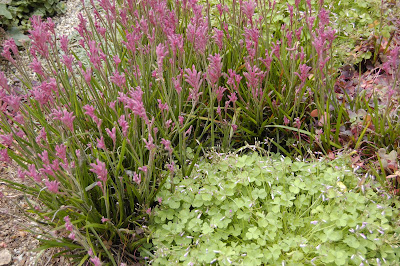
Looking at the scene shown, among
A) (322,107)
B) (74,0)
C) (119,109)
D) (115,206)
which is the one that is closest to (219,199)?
(115,206)

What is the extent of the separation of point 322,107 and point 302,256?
1.12 m

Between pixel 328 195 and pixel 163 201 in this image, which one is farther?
pixel 163 201

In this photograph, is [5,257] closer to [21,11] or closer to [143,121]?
[143,121]

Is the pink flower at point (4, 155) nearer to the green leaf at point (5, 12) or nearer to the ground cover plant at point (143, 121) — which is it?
the ground cover plant at point (143, 121)

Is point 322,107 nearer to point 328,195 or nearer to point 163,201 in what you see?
point 328,195

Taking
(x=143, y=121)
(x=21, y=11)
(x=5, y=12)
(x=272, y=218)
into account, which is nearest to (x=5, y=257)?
(x=143, y=121)

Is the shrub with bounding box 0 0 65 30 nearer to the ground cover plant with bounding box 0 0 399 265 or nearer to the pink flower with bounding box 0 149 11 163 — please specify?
the ground cover plant with bounding box 0 0 399 265

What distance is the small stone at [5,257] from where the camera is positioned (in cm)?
238

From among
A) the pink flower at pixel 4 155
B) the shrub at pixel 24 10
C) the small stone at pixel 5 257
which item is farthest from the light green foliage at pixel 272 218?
the shrub at pixel 24 10

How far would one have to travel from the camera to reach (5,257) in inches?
94.6

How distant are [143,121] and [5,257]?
4.80 feet

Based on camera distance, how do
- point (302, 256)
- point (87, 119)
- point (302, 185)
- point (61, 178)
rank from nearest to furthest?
point (302, 256) < point (61, 178) < point (302, 185) < point (87, 119)

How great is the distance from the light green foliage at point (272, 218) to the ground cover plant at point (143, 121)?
0.59 feet

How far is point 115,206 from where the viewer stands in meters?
2.24
